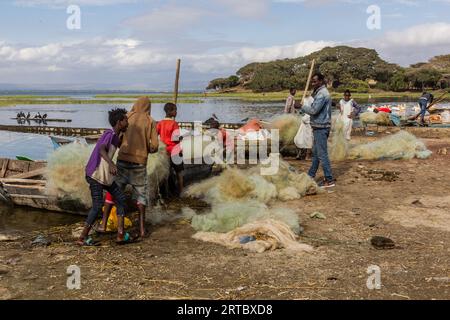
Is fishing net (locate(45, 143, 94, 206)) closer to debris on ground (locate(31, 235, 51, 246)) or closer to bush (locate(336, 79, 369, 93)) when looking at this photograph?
debris on ground (locate(31, 235, 51, 246))

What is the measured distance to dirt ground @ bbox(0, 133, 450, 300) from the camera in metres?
4.14

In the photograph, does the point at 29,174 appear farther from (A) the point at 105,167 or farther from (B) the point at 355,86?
(B) the point at 355,86

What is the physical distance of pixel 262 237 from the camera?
5.46m

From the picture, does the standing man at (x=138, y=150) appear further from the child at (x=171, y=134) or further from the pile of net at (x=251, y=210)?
the child at (x=171, y=134)

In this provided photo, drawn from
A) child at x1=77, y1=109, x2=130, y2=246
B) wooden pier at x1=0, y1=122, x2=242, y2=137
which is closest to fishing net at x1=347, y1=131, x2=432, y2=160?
child at x1=77, y1=109, x2=130, y2=246

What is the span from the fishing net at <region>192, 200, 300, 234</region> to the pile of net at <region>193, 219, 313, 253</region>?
0.20 m

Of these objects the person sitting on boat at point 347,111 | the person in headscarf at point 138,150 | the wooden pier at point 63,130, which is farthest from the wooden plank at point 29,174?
the wooden pier at point 63,130

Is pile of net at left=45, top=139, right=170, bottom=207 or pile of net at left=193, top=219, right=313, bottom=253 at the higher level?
pile of net at left=45, top=139, right=170, bottom=207

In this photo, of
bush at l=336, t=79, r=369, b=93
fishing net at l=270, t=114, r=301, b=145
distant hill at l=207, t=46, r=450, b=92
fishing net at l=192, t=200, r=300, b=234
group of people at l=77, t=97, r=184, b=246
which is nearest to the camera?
group of people at l=77, t=97, r=184, b=246

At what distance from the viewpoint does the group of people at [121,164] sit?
5.38 metres

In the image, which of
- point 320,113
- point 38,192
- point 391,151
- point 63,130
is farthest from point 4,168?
point 63,130

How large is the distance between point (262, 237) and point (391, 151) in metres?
7.67
